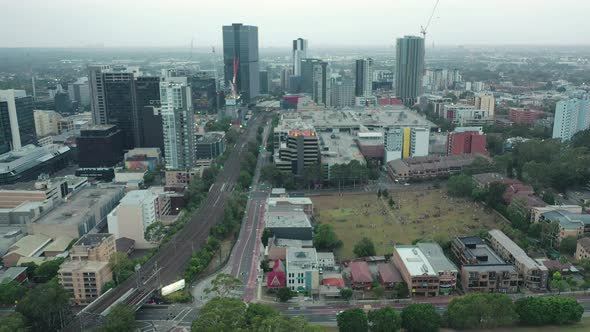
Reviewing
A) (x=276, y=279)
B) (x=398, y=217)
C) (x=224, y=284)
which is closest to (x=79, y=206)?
(x=224, y=284)

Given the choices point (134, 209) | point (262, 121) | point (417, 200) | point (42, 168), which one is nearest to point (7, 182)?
point (42, 168)

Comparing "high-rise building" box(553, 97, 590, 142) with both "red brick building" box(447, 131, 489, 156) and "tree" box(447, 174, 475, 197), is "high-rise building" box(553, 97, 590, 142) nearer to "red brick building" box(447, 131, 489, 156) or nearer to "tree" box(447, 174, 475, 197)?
"red brick building" box(447, 131, 489, 156)

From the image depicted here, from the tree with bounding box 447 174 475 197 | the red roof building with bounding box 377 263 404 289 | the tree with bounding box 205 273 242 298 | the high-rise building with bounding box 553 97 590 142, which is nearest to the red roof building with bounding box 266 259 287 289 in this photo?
the tree with bounding box 205 273 242 298

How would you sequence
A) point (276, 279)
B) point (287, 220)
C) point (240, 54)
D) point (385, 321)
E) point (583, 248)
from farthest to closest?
point (240, 54) < point (287, 220) < point (583, 248) < point (276, 279) < point (385, 321)

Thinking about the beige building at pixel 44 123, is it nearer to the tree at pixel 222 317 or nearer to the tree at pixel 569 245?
the tree at pixel 222 317

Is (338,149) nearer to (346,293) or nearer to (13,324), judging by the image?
(346,293)

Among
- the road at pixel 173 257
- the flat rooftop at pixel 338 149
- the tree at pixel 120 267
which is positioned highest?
the flat rooftop at pixel 338 149

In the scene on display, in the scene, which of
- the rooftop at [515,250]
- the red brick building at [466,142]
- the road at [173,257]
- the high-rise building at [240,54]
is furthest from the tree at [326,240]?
the high-rise building at [240,54]
